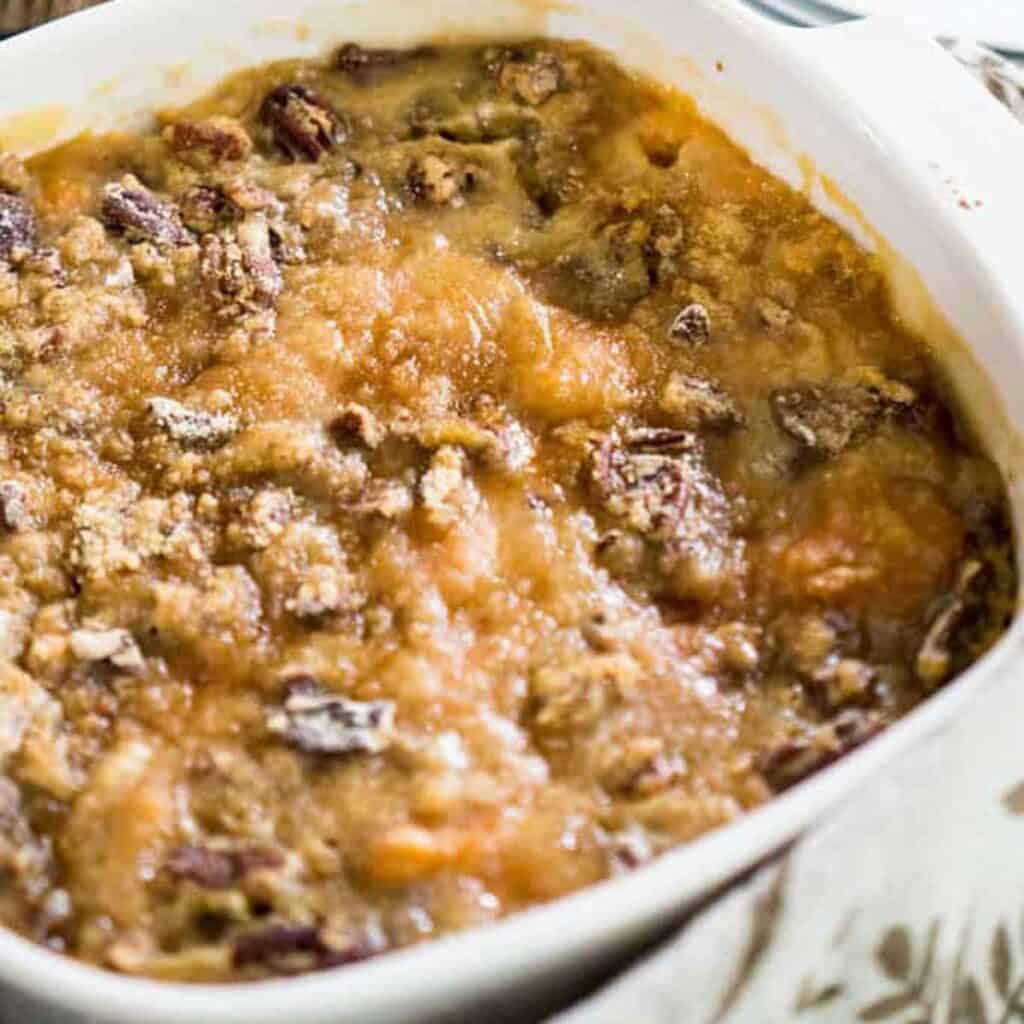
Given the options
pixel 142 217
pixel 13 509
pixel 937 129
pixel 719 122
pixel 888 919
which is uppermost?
pixel 937 129

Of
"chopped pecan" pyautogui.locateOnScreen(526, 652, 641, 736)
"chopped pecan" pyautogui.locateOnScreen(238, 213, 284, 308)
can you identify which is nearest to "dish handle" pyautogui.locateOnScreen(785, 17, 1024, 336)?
"chopped pecan" pyautogui.locateOnScreen(526, 652, 641, 736)

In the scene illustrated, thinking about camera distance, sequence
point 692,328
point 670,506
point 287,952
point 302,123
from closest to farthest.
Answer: point 287,952, point 670,506, point 692,328, point 302,123

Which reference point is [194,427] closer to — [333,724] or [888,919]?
[333,724]

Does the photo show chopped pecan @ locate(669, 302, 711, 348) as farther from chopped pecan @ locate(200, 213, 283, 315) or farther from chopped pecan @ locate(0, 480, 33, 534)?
chopped pecan @ locate(0, 480, 33, 534)

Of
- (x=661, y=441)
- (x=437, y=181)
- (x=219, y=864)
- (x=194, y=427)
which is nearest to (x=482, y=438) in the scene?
(x=661, y=441)

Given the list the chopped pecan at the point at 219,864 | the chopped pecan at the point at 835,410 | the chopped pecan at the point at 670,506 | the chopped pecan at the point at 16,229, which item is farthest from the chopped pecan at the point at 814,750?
the chopped pecan at the point at 16,229

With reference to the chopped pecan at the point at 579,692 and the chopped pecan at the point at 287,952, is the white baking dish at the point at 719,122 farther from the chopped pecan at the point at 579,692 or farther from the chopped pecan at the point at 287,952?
the chopped pecan at the point at 579,692

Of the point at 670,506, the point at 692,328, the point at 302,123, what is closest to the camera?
the point at 670,506
